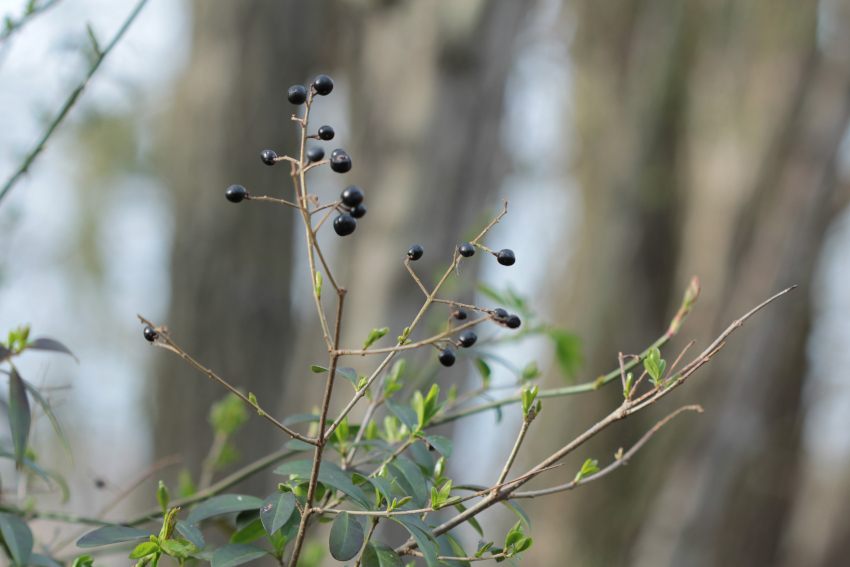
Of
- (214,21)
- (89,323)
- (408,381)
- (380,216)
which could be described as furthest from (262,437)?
(89,323)

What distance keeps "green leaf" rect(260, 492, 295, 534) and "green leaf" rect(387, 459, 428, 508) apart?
61mm

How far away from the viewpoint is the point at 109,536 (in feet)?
0.82

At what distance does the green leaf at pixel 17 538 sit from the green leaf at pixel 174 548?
5cm

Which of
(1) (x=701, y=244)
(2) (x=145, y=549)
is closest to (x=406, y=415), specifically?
(2) (x=145, y=549)

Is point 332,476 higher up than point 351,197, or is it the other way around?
point 351,197

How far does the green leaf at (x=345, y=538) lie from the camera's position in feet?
0.78

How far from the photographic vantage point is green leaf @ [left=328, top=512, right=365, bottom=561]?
0.78 ft

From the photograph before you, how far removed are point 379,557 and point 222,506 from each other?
0.32ft

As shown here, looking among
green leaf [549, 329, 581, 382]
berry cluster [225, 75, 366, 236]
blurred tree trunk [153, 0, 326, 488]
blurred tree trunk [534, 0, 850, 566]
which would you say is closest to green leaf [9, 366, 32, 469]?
berry cluster [225, 75, 366, 236]

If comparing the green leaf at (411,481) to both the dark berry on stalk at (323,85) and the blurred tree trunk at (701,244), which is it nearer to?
the dark berry on stalk at (323,85)

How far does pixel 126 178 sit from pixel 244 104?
192 centimetres

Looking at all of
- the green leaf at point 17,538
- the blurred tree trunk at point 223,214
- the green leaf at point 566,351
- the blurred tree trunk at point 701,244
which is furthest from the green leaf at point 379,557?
the blurred tree trunk at point 701,244

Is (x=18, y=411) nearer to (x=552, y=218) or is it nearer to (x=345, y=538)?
(x=345, y=538)

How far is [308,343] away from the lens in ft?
4.49
